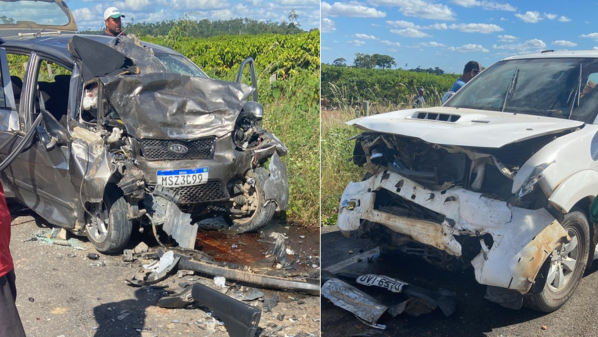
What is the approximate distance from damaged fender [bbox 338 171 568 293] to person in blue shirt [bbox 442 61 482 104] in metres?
0.37

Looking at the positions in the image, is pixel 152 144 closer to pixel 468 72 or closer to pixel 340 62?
pixel 340 62

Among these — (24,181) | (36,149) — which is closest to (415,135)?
(36,149)

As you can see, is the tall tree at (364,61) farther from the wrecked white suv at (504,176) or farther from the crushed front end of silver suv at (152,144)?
the crushed front end of silver suv at (152,144)

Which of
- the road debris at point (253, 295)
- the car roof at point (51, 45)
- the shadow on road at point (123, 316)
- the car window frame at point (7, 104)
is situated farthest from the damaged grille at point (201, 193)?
the car window frame at point (7, 104)

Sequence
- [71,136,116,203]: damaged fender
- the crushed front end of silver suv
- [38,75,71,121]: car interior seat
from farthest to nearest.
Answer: [38,75,71,121]: car interior seat
the crushed front end of silver suv
[71,136,116,203]: damaged fender

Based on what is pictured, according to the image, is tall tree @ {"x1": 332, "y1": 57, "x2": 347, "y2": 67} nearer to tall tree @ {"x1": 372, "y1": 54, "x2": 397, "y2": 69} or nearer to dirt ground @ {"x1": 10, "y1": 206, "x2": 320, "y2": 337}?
tall tree @ {"x1": 372, "y1": 54, "x2": 397, "y2": 69}

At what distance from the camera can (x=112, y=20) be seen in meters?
6.60

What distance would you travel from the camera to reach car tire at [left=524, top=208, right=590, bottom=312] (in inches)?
81.4

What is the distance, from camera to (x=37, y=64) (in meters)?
5.66

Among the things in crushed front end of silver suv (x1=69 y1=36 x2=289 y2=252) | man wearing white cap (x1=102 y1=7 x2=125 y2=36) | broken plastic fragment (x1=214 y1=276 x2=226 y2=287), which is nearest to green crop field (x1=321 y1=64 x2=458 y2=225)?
broken plastic fragment (x1=214 y1=276 x2=226 y2=287)

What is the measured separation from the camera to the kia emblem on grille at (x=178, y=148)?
5.02 metres

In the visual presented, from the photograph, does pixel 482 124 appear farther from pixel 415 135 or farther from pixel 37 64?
pixel 37 64

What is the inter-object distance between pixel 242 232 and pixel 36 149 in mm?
2112

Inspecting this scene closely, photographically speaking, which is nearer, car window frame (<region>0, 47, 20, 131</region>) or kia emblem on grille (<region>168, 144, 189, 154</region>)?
kia emblem on grille (<region>168, 144, 189, 154</region>)
